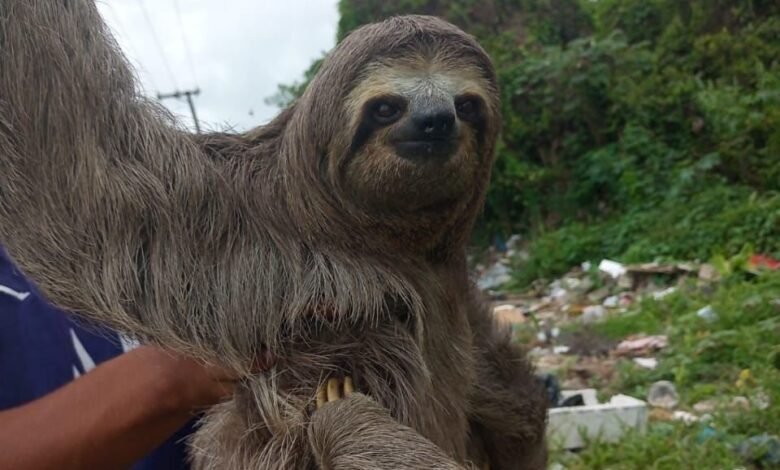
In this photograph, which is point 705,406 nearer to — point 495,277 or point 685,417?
point 685,417

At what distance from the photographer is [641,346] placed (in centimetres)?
760

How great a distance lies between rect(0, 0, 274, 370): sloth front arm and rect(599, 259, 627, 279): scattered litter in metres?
8.82

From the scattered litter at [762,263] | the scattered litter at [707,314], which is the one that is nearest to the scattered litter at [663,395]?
the scattered litter at [707,314]

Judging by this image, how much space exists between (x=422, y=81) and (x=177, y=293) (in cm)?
82

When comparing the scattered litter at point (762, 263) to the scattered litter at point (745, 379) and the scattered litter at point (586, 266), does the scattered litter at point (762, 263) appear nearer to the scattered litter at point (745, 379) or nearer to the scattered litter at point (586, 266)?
the scattered litter at point (586, 266)

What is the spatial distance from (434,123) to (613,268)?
914 cm

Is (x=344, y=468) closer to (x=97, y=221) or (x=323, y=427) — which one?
(x=323, y=427)

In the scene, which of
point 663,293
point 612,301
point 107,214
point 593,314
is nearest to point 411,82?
point 107,214

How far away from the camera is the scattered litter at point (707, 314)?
24.8ft

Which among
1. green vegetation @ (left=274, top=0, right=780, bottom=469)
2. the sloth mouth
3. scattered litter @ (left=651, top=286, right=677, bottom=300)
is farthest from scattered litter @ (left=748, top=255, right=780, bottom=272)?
the sloth mouth

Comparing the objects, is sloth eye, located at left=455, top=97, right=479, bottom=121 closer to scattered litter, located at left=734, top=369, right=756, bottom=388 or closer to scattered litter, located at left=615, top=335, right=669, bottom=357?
scattered litter, located at left=734, top=369, right=756, bottom=388

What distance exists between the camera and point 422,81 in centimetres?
224

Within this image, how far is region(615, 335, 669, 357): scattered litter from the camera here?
7509 mm

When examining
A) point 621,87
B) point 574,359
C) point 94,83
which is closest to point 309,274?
point 94,83
